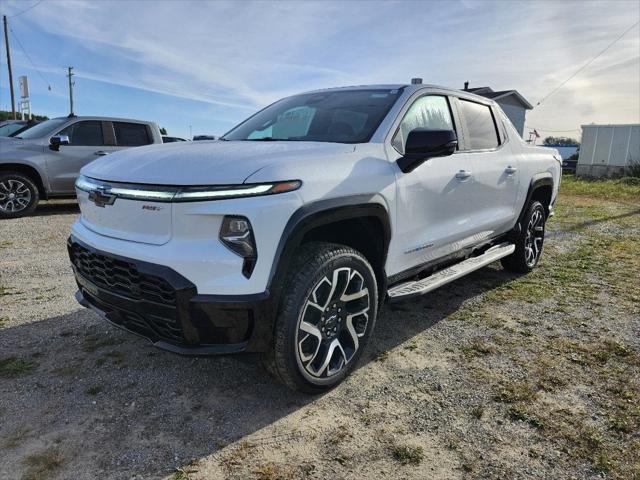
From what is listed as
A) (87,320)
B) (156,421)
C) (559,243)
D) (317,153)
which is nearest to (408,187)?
(317,153)

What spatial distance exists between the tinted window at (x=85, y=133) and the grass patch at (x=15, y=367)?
6.55m

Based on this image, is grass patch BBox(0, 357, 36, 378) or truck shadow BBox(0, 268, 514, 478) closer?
truck shadow BBox(0, 268, 514, 478)

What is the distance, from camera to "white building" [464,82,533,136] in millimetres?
32719

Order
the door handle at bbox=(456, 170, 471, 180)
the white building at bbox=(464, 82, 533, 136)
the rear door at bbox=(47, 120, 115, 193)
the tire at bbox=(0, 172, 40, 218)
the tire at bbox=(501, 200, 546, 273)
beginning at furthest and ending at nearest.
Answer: the white building at bbox=(464, 82, 533, 136) → the rear door at bbox=(47, 120, 115, 193) → the tire at bbox=(0, 172, 40, 218) → the tire at bbox=(501, 200, 546, 273) → the door handle at bbox=(456, 170, 471, 180)

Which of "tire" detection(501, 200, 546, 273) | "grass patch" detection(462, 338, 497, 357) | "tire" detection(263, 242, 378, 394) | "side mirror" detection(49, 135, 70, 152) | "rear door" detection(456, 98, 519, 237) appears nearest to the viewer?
"tire" detection(263, 242, 378, 394)

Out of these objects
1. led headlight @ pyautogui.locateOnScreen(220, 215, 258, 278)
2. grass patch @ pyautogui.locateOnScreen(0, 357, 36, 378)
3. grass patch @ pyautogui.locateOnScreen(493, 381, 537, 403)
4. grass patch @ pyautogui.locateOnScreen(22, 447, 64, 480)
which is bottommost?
grass patch @ pyautogui.locateOnScreen(22, 447, 64, 480)

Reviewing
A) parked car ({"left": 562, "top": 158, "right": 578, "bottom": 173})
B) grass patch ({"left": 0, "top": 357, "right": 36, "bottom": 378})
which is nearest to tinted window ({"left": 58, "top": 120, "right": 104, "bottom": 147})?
grass patch ({"left": 0, "top": 357, "right": 36, "bottom": 378})

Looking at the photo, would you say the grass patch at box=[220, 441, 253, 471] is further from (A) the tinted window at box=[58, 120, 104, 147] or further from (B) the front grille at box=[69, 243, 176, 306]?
(A) the tinted window at box=[58, 120, 104, 147]

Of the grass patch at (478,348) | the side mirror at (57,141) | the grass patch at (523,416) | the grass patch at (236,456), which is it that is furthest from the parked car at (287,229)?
the side mirror at (57,141)

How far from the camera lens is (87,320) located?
149 inches

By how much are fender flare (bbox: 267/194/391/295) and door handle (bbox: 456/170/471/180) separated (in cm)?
102

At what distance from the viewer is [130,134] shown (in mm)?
9391

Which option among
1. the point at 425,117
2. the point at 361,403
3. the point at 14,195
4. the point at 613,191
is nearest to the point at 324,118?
the point at 425,117

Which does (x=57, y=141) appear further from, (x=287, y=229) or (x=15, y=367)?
(x=287, y=229)
